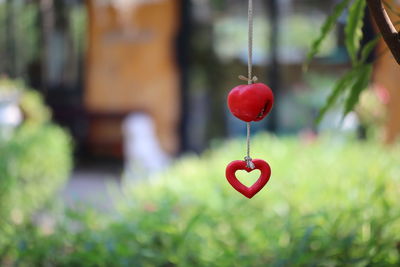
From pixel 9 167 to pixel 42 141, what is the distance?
1.02 m

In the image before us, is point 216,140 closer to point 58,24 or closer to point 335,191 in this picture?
point 58,24

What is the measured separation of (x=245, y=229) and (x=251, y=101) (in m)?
1.42

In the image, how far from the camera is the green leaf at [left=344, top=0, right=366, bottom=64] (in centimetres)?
151

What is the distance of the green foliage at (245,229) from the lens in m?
2.01

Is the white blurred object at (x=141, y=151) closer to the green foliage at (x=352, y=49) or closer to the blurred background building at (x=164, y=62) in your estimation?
the blurred background building at (x=164, y=62)

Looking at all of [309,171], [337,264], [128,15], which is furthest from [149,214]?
[128,15]

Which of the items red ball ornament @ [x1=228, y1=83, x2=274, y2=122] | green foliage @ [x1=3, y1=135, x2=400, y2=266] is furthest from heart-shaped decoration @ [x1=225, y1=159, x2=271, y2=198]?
green foliage @ [x1=3, y1=135, x2=400, y2=266]

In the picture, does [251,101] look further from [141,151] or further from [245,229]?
[141,151]

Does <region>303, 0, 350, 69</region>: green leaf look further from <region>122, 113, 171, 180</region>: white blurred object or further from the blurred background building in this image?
the blurred background building

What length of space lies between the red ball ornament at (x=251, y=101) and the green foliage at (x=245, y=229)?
0.90 meters

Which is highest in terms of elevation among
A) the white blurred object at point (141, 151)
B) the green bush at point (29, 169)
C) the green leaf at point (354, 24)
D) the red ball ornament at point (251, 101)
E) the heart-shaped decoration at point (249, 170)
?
the green leaf at point (354, 24)

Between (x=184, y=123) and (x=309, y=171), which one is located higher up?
(x=309, y=171)

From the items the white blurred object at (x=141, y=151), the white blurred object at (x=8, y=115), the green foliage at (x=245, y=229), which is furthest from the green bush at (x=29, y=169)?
the white blurred object at (x=141, y=151)

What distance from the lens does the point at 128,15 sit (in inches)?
311
